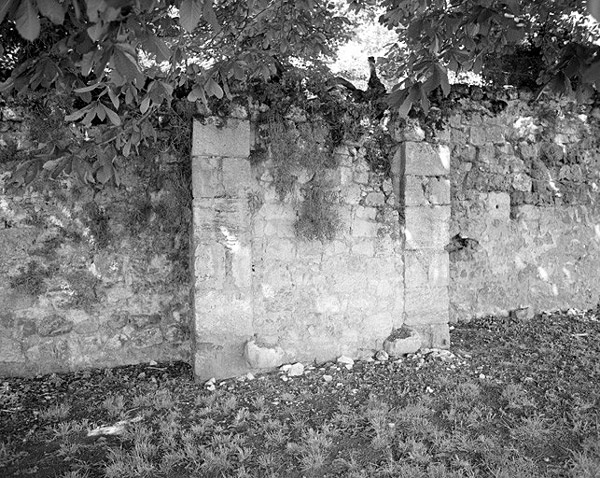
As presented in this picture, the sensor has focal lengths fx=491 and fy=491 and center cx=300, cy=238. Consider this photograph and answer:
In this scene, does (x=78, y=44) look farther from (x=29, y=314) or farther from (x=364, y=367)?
(x=364, y=367)

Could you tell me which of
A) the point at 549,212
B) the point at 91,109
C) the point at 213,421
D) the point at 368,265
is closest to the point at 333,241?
the point at 368,265

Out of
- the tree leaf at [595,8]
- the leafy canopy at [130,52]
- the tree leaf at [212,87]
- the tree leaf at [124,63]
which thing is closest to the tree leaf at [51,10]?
the leafy canopy at [130,52]

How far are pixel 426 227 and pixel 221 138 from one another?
1977 mm

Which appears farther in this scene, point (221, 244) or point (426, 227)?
point (426, 227)

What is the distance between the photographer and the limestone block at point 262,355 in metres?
4.06

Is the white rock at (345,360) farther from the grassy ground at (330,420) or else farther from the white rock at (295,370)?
the white rock at (295,370)

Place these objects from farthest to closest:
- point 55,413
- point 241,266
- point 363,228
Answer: point 363,228 < point 241,266 < point 55,413

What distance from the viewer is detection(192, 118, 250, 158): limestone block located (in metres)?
3.91

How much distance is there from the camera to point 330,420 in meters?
3.34

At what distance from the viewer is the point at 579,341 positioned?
4.76 metres

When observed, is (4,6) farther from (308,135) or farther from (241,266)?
(308,135)

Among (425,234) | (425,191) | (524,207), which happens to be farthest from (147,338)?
(524,207)

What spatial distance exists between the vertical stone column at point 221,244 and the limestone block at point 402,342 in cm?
132

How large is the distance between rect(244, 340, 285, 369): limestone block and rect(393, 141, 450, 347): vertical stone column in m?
1.22
